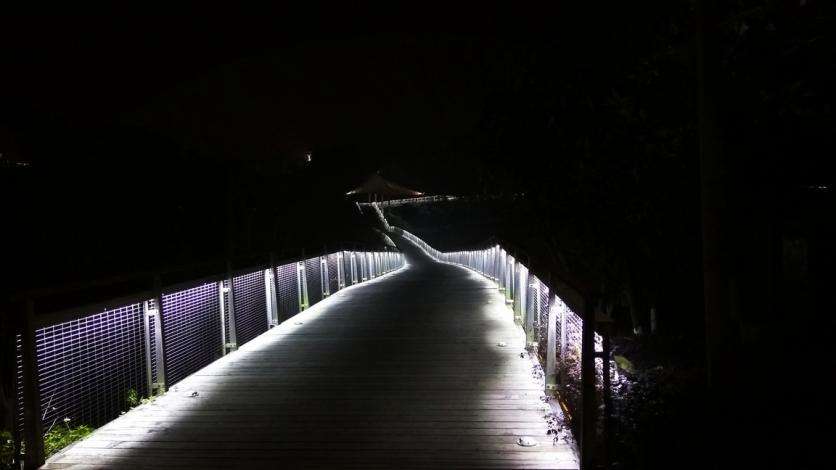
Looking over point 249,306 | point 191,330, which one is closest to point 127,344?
point 191,330

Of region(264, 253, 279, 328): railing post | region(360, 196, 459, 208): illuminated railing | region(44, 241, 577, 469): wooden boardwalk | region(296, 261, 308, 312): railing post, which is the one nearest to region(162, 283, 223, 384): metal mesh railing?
region(44, 241, 577, 469): wooden boardwalk

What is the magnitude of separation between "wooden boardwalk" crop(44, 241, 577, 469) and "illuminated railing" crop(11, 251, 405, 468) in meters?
0.22

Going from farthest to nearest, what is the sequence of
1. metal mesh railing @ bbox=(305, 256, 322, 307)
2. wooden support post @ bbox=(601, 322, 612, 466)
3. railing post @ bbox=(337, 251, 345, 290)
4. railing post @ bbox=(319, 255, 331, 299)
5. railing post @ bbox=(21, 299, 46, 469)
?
1. railing post @ bbox=(337, 251, 345, 290)
2. railing post @ bbox=(319, 255, 331, 299)
3. metal mesh railing @ bbox=(305, 256, 322, 307)
4. railing post @ bbox=(21, 299, 46, 469)
5. wooden support post @ bbox=(601, 322, 612, 466)

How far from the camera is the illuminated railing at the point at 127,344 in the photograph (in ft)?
14.9

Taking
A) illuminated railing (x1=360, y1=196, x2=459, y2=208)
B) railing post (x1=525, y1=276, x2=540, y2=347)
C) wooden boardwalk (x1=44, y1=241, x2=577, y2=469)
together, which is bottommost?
wooden boardwalk (x1=44, y1=241, x2=577, y2=469)

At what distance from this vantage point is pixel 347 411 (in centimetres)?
579

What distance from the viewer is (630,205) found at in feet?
30.7

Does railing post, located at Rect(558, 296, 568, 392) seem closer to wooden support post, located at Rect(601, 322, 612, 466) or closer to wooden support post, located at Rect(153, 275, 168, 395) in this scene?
wooden support post, located at Rect(601, 322, 612, 466)

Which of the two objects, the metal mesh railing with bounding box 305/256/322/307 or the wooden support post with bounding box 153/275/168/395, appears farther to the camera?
the metal mesh railing with bounding box 305/256/322/307

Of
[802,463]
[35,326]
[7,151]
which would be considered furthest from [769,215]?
[7,151]

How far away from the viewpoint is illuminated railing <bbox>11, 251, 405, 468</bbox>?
4547mm

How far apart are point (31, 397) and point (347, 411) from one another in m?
2.55

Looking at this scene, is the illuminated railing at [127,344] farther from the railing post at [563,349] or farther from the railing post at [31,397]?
the railing post at [563,349]

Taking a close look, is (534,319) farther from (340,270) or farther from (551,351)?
(340,270)
